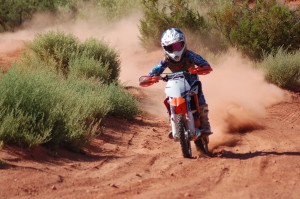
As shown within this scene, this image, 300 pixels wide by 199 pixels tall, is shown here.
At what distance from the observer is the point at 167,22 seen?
2461cm

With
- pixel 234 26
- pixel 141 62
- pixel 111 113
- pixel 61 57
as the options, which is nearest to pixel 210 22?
pixel 234 26

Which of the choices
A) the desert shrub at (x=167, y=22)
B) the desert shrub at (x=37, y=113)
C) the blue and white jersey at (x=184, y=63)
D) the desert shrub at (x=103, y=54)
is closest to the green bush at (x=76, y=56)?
the desert shrub at (x=103, y=54)

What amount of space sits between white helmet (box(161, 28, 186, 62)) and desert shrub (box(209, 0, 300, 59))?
12022 millimetres

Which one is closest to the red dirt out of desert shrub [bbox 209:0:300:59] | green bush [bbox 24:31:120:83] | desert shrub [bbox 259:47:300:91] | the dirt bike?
the dirt bike

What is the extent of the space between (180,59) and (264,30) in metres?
12.8

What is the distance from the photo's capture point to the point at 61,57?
50.9 feet

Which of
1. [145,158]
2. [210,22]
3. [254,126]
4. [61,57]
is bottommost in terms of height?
[145,158]

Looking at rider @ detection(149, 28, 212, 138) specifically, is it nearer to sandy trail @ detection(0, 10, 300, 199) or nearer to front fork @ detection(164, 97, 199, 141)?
front fork @ detection(164, 97, 199, 141)

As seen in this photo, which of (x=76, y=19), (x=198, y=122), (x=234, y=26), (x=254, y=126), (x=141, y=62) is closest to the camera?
(x=198, y=122)

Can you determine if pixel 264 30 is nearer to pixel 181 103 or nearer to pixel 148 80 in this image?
pixel 148 80

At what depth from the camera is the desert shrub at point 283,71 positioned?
1827 centimetres

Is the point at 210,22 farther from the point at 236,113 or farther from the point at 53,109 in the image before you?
the point at 53,109

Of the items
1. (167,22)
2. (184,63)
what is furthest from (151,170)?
(167,22)

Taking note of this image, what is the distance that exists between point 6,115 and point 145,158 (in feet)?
7.07
